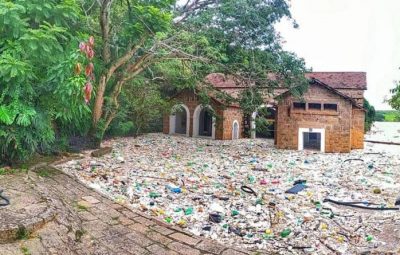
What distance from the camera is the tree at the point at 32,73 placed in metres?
5.09

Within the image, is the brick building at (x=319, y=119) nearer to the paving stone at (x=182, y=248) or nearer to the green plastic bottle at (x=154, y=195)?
the green plastic bottle at (x=154, y=195)

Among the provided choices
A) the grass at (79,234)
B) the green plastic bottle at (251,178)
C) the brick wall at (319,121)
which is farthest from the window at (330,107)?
the grass at (79,234)

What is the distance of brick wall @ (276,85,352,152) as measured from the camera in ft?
44.1

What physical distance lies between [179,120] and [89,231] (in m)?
16.5

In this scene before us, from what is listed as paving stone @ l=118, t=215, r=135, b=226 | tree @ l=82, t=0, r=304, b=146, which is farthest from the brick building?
paving stone @ l=118, t=215, r=135, b=226

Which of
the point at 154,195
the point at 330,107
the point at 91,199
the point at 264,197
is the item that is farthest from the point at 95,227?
the point at 330,107

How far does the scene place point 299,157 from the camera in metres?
11.8

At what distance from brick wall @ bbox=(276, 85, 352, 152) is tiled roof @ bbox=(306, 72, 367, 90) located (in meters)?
3.64

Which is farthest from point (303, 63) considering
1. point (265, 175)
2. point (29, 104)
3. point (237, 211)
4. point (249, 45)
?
point (29, 104)

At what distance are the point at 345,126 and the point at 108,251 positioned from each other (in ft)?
40.9

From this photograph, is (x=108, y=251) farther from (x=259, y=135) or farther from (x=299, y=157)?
(x=259, y=135)

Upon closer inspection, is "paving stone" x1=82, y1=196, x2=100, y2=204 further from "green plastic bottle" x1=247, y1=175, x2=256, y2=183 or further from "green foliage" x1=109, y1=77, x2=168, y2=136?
"green foliage" x1=109, y1=77, x2=168, y2=136

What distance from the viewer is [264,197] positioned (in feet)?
19.8

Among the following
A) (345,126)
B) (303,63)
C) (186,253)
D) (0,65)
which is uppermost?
(303,63)
